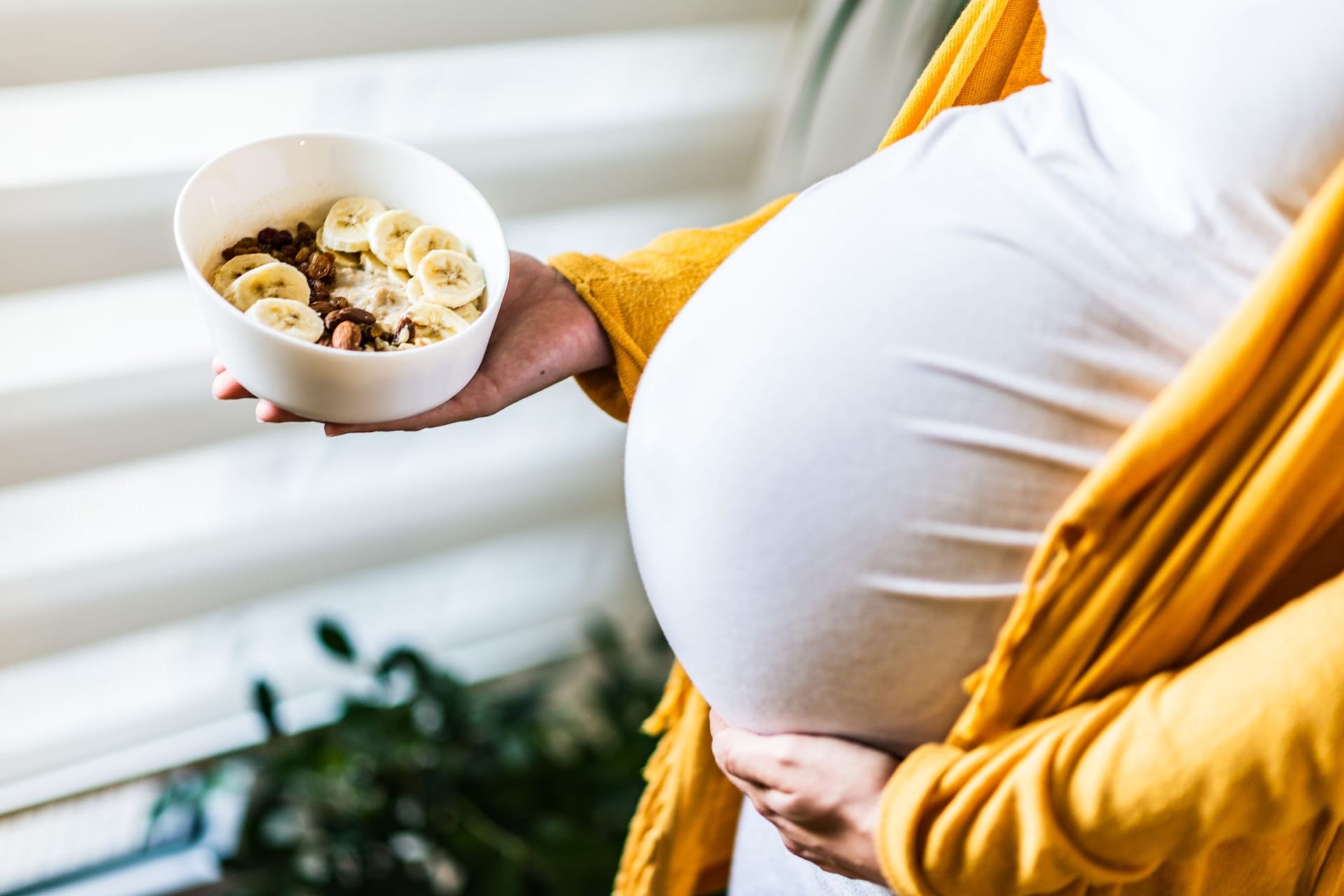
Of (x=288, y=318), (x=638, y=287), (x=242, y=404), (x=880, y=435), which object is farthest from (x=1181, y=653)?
(x=242, y=404)

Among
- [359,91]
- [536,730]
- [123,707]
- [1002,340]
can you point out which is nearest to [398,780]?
[536,730]

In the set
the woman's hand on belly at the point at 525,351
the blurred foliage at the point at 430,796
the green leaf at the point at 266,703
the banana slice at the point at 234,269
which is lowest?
the blurred foliage at the point at 430,796

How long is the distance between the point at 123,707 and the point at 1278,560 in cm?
145

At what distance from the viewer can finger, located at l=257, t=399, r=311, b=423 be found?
79 centimetres

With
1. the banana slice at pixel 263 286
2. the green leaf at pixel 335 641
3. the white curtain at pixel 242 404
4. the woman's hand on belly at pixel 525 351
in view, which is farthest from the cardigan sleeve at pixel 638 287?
the green leaf at pixel 335 641

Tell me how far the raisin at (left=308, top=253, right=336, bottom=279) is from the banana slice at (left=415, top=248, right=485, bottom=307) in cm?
7

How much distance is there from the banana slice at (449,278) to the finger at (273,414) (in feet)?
0.44

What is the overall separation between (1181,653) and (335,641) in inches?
42.6

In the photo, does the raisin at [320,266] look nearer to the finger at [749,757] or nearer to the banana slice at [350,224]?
the banana slice at [350,224]

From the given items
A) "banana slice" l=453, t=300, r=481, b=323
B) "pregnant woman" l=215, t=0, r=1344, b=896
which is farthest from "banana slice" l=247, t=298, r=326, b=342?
"pregnant woman" l=215, t=0, r=1344, b=896

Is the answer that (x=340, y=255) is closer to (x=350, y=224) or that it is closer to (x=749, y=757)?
(x=350, y=224)

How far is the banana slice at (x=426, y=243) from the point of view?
80 cm

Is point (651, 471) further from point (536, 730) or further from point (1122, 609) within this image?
point (536, 730)

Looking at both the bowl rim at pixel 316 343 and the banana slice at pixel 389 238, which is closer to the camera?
the bowl rim at pixel 316 343
